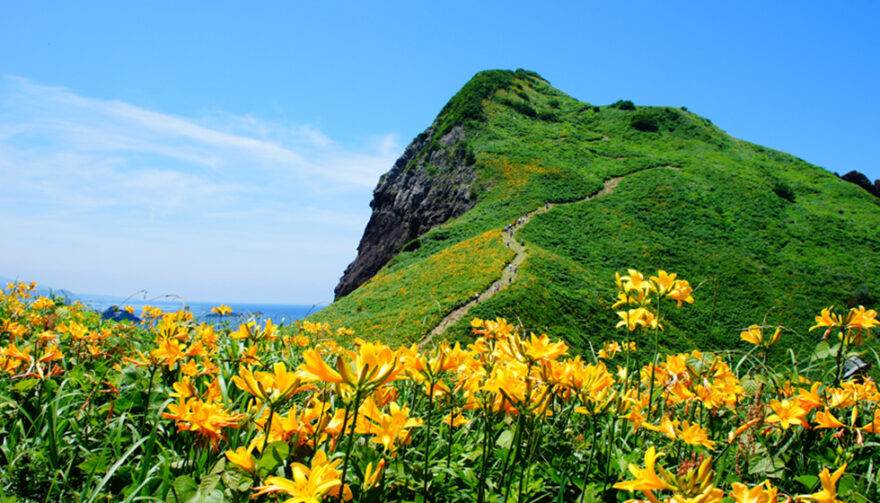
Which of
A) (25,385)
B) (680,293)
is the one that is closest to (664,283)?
(680,293)

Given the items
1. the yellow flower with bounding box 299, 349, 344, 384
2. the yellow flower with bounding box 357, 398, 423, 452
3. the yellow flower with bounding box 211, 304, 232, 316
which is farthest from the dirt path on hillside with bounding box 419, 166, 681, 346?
the yellow flower with bounding box 299, 349, 344, 384

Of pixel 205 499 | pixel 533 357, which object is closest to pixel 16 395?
pixel 205 499

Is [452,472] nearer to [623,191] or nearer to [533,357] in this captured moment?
[533,357]

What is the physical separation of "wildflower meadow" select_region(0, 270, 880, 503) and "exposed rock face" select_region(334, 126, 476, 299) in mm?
31730

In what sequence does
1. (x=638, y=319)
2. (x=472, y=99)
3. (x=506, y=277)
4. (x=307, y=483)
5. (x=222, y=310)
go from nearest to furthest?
(x=307, y=483) < (x=638, y=319) < (x=222, y=310) < (x=506, y=277) < (x=472, y=99)

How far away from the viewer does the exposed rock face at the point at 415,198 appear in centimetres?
3634

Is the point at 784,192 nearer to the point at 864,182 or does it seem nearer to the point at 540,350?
the point at 864,182

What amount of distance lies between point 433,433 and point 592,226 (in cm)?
2646

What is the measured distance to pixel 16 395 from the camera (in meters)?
1.93

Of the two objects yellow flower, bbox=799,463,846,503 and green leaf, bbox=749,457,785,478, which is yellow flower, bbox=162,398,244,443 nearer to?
yellow flower, bbox=799,463,846,503

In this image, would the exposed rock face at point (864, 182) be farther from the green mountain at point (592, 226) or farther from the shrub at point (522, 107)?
the shrub at point (522, 107)

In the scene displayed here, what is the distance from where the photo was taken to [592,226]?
2650cm

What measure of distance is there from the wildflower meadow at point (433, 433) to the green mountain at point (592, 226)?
5.81 metres

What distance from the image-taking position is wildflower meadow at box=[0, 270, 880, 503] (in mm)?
916
